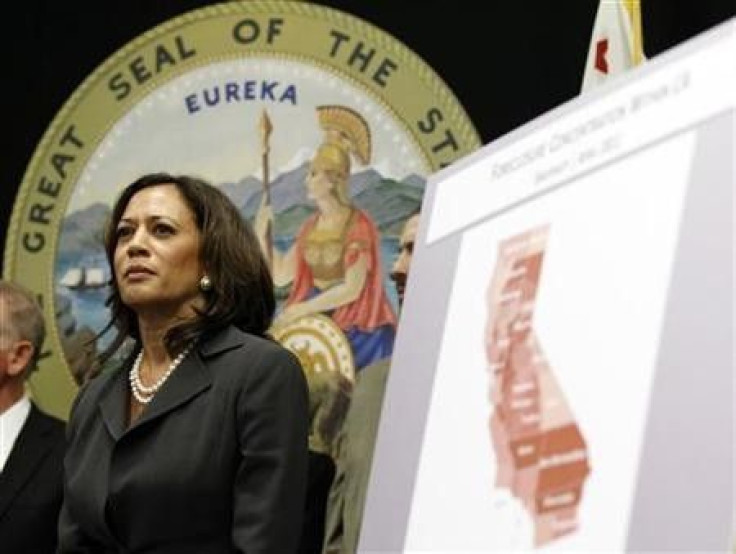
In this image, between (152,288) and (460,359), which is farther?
(152,288)

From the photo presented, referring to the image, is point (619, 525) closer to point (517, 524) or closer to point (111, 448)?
point (517, 524)

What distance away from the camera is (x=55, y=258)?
379cm

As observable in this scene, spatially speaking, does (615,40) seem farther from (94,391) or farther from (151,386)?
(94,391)

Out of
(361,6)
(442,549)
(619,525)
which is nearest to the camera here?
(619,525)

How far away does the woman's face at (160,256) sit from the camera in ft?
7.98

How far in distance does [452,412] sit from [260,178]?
2.58m

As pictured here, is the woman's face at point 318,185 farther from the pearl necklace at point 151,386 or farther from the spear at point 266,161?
the pearl necklace at point 151,386

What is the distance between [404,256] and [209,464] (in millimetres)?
1186

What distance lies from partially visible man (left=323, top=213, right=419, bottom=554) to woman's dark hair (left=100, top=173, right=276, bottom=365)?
0.48 meters

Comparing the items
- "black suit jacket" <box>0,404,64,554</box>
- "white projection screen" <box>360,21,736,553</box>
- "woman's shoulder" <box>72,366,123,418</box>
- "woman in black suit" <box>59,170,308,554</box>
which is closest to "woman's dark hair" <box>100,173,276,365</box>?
"woman in black suit" <box>59,170,308,554</box>

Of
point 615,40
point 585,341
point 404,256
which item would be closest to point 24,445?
point 404,256

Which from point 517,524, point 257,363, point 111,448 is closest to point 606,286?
point 517,524

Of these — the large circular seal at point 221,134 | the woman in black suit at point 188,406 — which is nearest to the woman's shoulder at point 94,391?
the woman in black suit at point 188,406

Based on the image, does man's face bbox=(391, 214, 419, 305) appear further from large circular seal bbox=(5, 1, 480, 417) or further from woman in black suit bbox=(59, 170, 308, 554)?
woman in black suit bbox=(59, 170, 308, 554)
